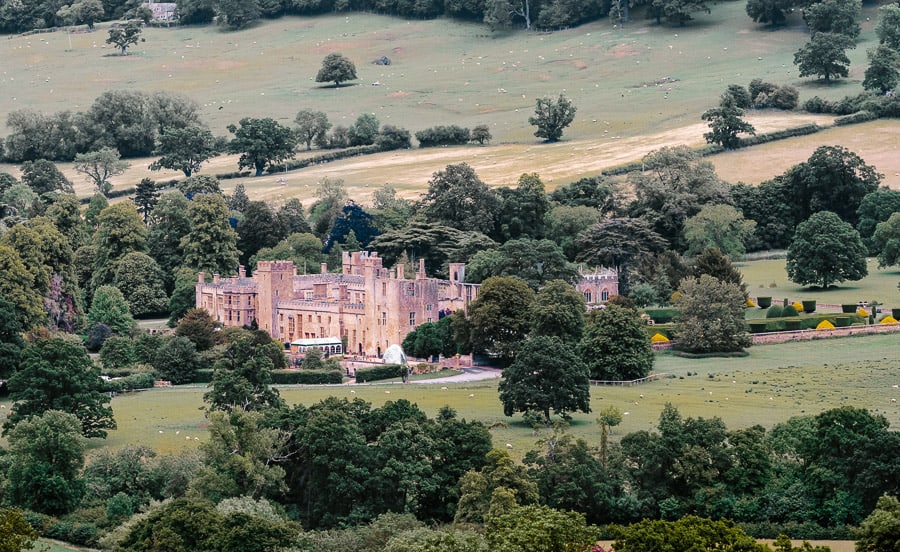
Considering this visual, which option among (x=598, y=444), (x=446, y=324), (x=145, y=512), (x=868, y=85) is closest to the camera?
(x=145, y=512)

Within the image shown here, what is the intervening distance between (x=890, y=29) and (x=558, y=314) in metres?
87.0

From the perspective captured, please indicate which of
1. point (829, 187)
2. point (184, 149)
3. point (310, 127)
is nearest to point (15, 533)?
point (829, 187)

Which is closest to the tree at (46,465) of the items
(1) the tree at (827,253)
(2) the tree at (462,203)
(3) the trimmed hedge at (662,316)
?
(3) the trimmed hedge at (662,316)

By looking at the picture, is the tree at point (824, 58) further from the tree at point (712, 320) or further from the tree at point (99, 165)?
the tree at point (712, 320)

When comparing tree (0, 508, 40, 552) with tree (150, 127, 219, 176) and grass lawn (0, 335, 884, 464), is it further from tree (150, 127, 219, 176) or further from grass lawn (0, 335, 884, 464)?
tree (150, 127, 219, 176)

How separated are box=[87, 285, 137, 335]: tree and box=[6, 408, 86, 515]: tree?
34.1 meters

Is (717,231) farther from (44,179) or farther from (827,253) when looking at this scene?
(44,179)

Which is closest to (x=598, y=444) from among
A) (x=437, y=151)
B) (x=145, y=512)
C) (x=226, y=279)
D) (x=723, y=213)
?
(x=145, y=512)

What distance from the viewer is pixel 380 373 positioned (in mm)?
109812

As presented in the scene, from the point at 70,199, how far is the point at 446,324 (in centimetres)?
4018

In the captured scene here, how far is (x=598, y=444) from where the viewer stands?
9106 cm

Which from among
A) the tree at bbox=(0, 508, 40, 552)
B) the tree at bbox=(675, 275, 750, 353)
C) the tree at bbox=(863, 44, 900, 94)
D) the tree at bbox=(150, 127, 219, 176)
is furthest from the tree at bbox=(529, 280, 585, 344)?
the tree at bbox=(863, 44, 900, 94)

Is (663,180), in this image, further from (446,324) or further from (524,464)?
(524,464)

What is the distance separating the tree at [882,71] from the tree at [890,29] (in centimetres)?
769
